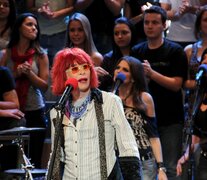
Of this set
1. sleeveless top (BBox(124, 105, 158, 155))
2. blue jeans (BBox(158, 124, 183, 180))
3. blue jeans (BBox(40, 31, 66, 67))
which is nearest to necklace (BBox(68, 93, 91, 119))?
sleeveless top (BBox(124, 105, 158, 155))

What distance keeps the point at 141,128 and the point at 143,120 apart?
64mm

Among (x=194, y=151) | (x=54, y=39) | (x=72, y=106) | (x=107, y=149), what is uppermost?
(x=54, y=39)

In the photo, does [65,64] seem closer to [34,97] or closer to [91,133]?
[91,133]

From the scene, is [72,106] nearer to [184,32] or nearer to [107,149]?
[107,149]

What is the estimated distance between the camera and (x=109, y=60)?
17.3 ft

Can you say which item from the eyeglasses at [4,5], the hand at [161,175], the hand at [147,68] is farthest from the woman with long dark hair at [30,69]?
the hand at [161,175]

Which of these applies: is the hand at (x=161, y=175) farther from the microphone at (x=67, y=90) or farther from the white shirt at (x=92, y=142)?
the microphone at (x=67, y=90)

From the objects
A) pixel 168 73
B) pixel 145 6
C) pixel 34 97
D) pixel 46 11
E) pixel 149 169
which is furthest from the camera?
pixel 46 11

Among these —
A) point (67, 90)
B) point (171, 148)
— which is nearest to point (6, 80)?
point (171, 148)

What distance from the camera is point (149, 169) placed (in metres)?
4.23

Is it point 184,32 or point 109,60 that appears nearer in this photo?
point 109,60

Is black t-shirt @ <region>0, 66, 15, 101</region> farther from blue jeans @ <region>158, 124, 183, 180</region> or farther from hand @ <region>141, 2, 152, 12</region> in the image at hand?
hand @ <region>141, 2, 152, 12</region>

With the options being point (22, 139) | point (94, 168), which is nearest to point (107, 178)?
point (94, 168)

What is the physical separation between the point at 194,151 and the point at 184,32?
5.98 feet
